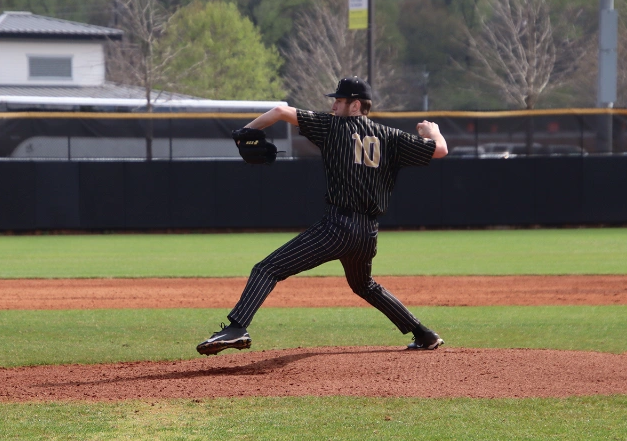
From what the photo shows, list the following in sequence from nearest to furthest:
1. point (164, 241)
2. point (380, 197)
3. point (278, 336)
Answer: point (380, 197) < point (278, 336) < point (164, 241)

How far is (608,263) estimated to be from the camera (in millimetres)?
13875

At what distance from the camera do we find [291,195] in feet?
66.7

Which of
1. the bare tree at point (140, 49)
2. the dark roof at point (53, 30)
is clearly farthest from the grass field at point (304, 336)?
the dark roof at point (53, 30)

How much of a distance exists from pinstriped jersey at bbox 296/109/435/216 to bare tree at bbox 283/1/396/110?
37.3m

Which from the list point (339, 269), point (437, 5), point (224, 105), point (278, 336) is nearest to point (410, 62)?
point (437, 5)

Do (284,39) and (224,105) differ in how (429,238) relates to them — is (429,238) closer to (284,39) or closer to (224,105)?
(224,105)

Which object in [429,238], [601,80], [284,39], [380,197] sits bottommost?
[429,238]

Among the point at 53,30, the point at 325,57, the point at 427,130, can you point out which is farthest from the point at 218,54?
the point at 427,130

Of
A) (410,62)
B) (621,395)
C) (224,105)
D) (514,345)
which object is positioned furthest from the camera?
(410,62)

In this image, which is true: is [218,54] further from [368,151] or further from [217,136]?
[368,151]

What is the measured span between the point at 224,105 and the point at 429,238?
1277 centimetres

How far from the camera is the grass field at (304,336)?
4164 mm

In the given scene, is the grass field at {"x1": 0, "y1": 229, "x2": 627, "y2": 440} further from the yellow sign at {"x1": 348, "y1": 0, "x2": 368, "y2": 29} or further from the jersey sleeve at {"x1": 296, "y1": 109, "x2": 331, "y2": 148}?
the yellow sign at {"x1": 348, "y1": 0, "x2": 368, "y2": 29}

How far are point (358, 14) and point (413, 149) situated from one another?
17660mm
